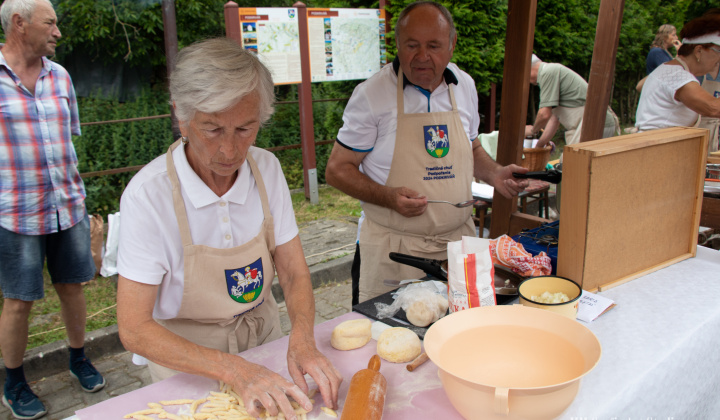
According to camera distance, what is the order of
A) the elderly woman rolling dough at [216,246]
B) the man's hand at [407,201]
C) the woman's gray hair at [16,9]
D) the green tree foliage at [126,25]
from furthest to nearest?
the green tree foliage at [126,25], the woman's gray hair at [16,9], the man's hand at [407,201], the elderly woman rolling dough at [216,246]

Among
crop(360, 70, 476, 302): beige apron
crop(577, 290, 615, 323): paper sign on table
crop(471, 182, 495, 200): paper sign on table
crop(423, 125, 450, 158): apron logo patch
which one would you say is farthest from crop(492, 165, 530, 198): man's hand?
crop(471, 182, 495, 200): paper sign on table

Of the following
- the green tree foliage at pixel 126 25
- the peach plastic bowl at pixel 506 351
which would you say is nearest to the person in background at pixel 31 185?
the peach plastic bowl at pixel 506 351

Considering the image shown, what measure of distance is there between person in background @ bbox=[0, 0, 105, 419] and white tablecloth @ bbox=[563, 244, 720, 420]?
106 inches

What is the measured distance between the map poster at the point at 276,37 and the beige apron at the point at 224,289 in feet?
13.0

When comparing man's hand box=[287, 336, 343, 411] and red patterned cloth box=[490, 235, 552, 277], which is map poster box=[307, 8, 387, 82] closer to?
red patterned cloth box=[490, 235, 552, 277]

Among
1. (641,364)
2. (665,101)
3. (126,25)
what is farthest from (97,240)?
(665,101)

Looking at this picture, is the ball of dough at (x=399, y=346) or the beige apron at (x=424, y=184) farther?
the beige apron at (x=424, y=184)

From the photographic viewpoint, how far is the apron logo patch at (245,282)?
156 centimetres

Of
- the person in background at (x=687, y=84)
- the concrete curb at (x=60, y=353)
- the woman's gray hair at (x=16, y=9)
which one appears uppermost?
the woman's gray hair at (x=16, y=9)

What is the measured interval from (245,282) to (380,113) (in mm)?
1180

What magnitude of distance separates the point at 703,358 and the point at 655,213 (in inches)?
21.4

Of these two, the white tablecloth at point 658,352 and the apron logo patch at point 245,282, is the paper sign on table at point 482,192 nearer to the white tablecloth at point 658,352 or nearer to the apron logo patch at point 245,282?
the white tablecloth at point 658,352

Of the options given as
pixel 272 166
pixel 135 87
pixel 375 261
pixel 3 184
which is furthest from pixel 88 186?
pixel 272 166

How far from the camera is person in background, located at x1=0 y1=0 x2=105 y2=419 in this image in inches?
105
